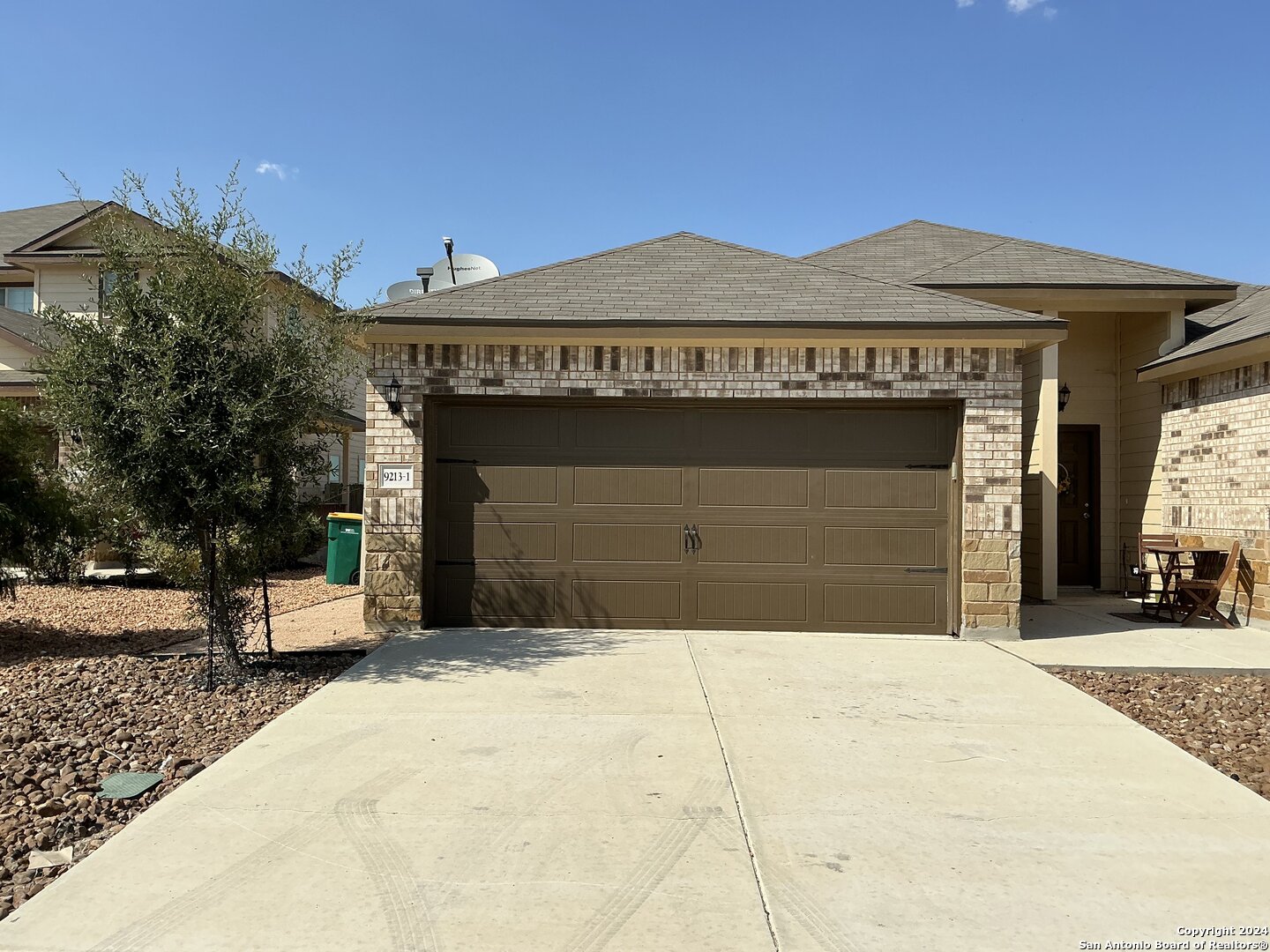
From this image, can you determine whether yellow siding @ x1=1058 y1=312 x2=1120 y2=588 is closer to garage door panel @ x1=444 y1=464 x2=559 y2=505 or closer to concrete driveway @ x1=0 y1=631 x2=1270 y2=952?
concrete driveway @ x1=0 y1=631 x2=1270 y2=952

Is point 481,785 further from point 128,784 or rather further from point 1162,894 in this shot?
point 1162,894

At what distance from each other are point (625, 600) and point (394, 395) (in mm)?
2961

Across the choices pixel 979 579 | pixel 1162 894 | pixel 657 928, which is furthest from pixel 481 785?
pixel 979 579

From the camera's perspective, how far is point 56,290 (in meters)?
14.9

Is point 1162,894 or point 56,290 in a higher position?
point 56,290

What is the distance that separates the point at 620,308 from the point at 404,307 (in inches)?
80.5

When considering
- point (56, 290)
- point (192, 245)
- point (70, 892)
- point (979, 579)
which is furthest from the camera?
point (56, 290)

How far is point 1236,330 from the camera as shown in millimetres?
9180

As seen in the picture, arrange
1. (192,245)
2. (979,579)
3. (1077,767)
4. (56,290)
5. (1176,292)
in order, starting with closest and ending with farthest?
(1077,767), (192,245), (979,579), (1176,292), (56,290)

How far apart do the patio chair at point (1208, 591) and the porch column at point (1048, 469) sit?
1.51 m

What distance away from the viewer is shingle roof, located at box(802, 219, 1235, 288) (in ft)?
32.9

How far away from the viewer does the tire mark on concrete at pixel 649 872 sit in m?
2.81

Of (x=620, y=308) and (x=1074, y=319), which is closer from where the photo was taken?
(x=620, y=308)

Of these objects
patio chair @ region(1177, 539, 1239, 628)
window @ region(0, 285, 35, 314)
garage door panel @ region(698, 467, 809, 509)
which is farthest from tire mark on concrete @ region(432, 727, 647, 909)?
window @ region(0, 285, 35, 314)
